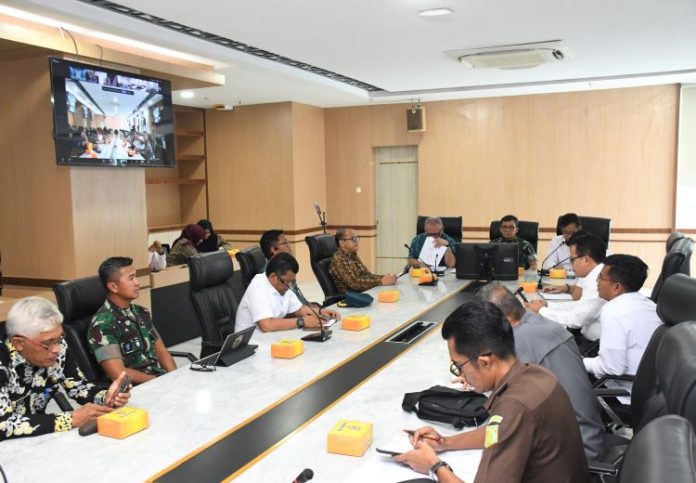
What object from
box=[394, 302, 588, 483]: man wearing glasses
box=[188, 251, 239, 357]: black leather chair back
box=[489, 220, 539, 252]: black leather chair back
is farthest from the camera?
box=[489, 220, 539, 252]: black leather chair back

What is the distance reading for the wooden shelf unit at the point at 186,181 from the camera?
29.7 feet

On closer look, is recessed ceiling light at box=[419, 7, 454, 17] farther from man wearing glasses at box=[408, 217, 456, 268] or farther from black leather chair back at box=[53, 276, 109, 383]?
black leather chair back at box=[53, 276, 109, 383]

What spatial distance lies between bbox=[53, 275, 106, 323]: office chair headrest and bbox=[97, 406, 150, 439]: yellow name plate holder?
0.95 m

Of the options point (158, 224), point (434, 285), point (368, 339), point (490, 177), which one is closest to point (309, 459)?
point (368, 339)

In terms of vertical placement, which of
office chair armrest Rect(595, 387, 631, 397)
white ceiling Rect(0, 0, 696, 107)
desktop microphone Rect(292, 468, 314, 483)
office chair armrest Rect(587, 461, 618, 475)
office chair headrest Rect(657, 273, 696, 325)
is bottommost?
office chair armrest Rect(595, 387, 631, 397)

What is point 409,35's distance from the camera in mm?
4777

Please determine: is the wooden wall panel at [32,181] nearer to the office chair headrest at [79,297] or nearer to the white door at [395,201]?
the office chair headrest at [79,297]

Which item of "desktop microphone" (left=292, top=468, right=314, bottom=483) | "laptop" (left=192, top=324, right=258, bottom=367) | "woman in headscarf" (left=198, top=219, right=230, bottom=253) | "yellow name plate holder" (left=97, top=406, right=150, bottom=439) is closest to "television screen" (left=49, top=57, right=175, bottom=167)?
"woman in headscarf" (left=198, top=219, right=230, bottom=253)

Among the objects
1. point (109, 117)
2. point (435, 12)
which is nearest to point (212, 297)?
point (109, 117)

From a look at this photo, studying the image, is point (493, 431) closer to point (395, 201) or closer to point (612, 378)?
point (612, 378)

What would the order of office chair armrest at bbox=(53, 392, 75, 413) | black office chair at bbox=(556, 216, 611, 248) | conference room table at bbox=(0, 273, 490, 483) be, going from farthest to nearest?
black office chair at bbox=(556, 216, 611, 248), office chair armrest at bbox=(53, 392, 75, 413), conference room table at bbox=(0, 273, 490, 483)

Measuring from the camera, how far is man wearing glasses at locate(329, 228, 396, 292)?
490 cm

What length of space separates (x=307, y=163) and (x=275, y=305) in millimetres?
5644

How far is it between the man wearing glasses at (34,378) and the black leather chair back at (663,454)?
1761 mm
